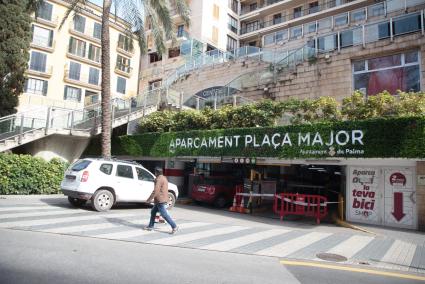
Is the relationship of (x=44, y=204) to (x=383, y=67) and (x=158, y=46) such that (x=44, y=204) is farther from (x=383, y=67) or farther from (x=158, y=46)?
(x=383, y=67)

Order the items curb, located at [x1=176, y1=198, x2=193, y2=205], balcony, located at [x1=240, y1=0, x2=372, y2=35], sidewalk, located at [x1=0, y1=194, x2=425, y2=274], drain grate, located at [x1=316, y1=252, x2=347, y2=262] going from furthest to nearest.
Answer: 1. balcony, located at [x1=240, y1=0, x2=372, y2=35]
2. curb, located at [x1=176, y1=198, x2=193, y2=205]
3. sidewalk, located at [x1=0, y1=194, x2=425, y2=274]
4. drain grate, located at [x1=316, y1=252, x2=347, y2=262]

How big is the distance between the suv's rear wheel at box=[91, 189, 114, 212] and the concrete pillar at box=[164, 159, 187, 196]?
7.15 metres

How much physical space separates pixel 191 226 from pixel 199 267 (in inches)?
170

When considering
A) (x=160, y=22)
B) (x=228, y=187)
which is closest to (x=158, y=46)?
(x=160, y=22)

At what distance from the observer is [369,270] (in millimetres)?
6691

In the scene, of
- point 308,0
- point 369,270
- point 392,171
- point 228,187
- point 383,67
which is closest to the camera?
point 369,270

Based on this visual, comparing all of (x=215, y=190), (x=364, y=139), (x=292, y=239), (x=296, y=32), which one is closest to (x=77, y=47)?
(x=296, y=32)

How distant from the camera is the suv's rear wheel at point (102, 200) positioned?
11848mm

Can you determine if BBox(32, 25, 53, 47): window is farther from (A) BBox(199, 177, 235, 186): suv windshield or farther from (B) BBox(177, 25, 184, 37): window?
(A) BBox(199, 177, 235, 186): suv windshield

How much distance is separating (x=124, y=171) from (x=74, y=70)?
33.7 meters

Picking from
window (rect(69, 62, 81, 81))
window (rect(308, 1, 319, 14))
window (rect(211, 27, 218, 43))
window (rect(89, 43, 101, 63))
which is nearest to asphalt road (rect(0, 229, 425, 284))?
window (rect(69, 62, 81, 81))

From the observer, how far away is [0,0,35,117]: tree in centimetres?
2208

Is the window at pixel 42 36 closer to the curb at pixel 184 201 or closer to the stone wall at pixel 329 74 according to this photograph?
the stone wall at pixel 329 74

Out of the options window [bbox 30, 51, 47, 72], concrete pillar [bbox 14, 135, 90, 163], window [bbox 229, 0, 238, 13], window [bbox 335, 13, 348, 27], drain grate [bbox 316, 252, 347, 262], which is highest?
window [bbox 229, 0, 238, 13]
